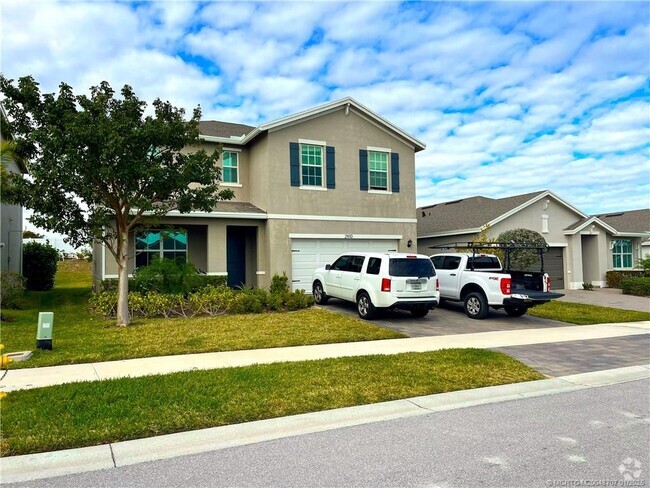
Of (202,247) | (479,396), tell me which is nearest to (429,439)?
(479,396)

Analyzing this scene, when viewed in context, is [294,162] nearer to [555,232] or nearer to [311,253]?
[311,253]

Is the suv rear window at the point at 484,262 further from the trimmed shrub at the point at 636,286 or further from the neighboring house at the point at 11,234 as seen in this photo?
the neighboring house at the point at 11,234

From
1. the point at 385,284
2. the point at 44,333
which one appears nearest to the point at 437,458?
the point at 44,333

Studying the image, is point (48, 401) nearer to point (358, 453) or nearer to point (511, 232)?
point (358, 453)

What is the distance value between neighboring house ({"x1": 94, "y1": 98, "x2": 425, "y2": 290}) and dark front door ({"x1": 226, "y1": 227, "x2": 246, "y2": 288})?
4 centimetres

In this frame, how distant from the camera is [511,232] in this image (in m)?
21.0

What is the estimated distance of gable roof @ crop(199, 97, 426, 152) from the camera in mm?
17422

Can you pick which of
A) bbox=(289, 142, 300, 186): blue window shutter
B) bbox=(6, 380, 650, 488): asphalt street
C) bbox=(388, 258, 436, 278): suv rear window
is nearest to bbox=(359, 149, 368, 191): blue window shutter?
bbox=(289, 142, 300, 186): blue window shutter

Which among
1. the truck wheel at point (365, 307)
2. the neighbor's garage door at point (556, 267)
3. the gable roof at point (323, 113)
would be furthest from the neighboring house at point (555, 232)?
the truck wheel at point (365, 307)

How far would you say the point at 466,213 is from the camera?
24.8 meters

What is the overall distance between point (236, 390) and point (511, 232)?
17.6 metres

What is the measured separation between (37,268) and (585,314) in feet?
72.7

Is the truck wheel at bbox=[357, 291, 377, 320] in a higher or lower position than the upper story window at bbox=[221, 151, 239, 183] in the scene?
lower

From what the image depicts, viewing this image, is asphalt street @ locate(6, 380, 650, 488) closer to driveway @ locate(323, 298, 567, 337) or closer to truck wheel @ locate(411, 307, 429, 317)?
driveway @ locate(323, 298, 567, 337)
